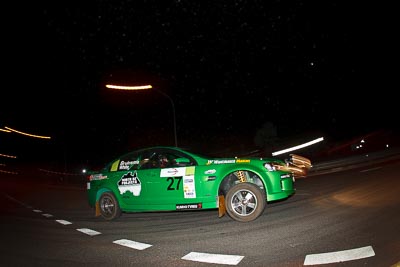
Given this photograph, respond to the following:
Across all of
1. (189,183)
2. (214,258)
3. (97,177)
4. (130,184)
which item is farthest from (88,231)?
(214,258)

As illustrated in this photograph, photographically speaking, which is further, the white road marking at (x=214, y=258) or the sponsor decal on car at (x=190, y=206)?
the sponsor decal on car at (x=190, y=206)

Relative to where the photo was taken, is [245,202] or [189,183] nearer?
[245,202]

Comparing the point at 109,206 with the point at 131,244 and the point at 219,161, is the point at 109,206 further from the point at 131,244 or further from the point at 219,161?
the point at 219,161

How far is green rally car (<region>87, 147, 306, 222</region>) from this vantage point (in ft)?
25.0

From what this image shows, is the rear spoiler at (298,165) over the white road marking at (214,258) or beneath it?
over

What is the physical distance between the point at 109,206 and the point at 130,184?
102 centimetres

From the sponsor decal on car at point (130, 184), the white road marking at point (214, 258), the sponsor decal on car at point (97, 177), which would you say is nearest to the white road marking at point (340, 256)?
the white road marking at point (214, 258)

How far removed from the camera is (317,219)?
7000 mm

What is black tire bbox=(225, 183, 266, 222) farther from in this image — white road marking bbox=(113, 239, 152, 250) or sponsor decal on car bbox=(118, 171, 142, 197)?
sponsor decal on car bbox=(118, 171, 142, 197)

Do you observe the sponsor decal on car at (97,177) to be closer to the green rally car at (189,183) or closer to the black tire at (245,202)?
the green rally car at (189,183)

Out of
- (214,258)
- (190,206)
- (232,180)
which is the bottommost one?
(214,258)

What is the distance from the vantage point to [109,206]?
9.51 meters

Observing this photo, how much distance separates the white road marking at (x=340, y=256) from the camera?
477 cm

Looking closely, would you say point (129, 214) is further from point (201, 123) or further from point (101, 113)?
point (101, 113)
